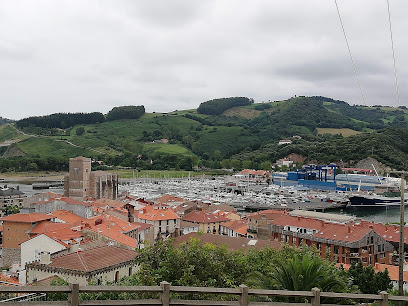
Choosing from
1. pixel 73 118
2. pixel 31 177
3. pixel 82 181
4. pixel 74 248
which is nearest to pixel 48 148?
pixel 31 177

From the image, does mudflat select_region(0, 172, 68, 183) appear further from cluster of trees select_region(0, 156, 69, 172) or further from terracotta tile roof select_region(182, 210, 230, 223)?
terracotta tile roof select_region(182, 210, 230, 223)

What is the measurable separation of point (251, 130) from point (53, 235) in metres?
156

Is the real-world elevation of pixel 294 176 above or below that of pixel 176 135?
below

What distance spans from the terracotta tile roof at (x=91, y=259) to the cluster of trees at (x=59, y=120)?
549ft

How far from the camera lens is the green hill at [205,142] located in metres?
131

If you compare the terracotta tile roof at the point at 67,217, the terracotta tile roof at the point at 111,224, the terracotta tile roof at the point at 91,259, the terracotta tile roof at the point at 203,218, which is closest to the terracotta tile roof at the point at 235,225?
the terracotta tile roof at the point at 203,218

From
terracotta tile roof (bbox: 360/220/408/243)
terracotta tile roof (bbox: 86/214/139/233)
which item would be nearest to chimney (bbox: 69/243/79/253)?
terracotta tile roof (bbox: 86/214/139/233)

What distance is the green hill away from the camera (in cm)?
13091

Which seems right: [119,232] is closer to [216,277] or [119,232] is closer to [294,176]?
[216,277]

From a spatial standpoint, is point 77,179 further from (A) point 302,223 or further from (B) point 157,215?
(A) point 302,223

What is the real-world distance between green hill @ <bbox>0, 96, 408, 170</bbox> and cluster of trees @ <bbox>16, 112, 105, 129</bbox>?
112cm

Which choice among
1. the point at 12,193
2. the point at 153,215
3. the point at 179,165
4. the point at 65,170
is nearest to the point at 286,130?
the point at 179,165

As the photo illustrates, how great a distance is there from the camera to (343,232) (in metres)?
34.3

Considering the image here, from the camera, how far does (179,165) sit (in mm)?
133000
